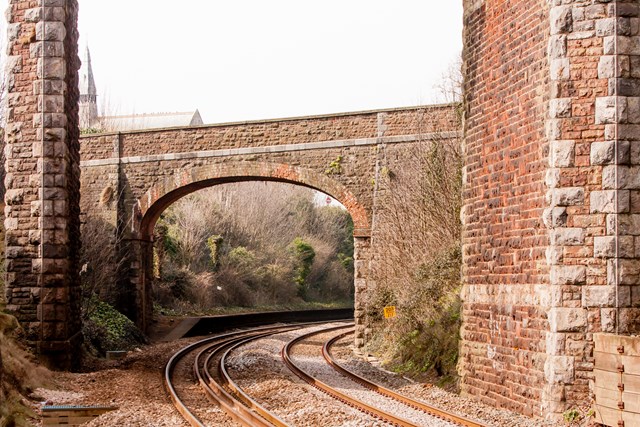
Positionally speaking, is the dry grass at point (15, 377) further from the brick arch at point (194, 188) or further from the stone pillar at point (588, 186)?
the brick arch at point (194, 188)

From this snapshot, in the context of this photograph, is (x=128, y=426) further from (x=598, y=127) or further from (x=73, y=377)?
(x=598, y=127)

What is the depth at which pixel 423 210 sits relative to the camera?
1850 cm

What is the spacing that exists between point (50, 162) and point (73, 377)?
154 inches

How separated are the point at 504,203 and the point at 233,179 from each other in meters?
15.1

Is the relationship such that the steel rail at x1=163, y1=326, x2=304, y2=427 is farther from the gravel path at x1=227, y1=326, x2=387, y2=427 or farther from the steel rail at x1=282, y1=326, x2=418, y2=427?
the steel rail at x1=282, y1=326, x2=418, y2=427

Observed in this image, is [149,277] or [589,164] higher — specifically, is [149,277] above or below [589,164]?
below

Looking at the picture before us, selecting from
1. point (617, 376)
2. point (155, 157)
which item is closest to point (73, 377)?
point (617, 376)

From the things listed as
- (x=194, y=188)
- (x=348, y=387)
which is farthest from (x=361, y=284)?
(x=348, y=387)

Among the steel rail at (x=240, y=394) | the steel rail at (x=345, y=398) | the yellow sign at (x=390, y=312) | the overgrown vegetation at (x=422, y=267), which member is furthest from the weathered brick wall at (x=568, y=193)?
the yellow sign at (x=390, y=312)

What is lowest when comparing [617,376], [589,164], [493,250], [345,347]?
[345,347]

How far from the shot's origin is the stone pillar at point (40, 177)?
15.0 metres

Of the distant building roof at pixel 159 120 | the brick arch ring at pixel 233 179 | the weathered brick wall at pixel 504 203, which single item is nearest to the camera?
the weathered brick wall at pixel 504 203

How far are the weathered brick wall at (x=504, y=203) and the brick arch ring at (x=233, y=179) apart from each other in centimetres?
1150

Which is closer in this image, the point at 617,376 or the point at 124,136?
the point at 617,376
